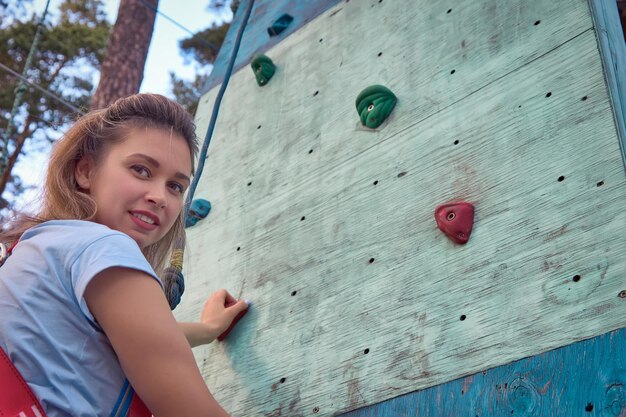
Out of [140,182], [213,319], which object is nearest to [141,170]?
[140,182]

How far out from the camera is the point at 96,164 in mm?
1347

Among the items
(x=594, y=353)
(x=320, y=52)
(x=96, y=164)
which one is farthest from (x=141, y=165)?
(x=320, y=52)

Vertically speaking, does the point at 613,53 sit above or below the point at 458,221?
above

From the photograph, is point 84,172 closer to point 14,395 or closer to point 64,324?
point 64,324

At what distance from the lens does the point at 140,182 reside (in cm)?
129

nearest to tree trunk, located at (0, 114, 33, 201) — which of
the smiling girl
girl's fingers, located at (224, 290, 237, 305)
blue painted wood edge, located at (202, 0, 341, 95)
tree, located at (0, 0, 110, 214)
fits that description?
tree, located at (0, 0, 110, 214)

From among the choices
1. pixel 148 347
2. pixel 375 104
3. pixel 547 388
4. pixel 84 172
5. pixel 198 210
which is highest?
pixel 375 104

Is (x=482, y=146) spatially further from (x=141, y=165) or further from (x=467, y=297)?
(x=141, y=165)

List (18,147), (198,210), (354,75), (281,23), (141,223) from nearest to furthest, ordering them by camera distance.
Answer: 1. (141,223)
2. (354,75)
3. (198,210)
4. (281,23)
5. (18,147)

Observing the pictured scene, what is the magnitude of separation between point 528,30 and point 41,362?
3.90ft

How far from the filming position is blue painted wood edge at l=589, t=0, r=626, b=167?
1.38 metres

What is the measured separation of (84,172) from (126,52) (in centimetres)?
311

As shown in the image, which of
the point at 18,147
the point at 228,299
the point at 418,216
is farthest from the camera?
the point at 18,147

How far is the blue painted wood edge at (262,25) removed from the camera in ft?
8.18
